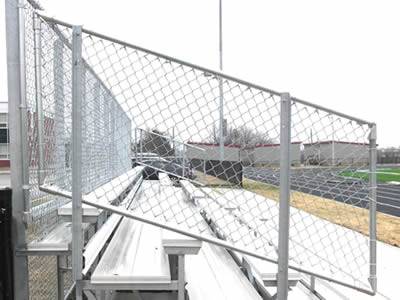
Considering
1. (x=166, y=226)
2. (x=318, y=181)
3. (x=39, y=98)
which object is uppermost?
(x=39, y=98)

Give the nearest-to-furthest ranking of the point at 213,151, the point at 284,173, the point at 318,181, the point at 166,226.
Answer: the point at 284,173
the point at 166,226
the point at 213,151
the point at 318,181

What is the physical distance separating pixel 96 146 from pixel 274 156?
1.79 metres

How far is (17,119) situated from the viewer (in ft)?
8.01

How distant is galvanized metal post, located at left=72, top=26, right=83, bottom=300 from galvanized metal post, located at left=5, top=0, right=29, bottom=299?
392 millimetres

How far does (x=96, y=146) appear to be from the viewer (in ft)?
12.1

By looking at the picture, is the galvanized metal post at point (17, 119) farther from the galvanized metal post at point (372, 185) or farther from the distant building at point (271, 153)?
the galvanized metal post at point (372, 185)

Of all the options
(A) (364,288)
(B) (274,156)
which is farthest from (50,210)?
Answer: (A) (364,288)

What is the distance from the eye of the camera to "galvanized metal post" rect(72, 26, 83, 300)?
222cm

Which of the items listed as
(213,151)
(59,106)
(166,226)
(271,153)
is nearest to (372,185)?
(271,153)

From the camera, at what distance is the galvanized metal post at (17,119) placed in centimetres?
240

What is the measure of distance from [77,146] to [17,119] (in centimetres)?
47

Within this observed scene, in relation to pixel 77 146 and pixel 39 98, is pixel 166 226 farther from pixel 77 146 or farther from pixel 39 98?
pixel 39 98

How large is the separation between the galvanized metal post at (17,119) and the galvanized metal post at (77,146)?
0.39 meters

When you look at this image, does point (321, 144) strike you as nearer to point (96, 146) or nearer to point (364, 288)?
point (364, 288)
